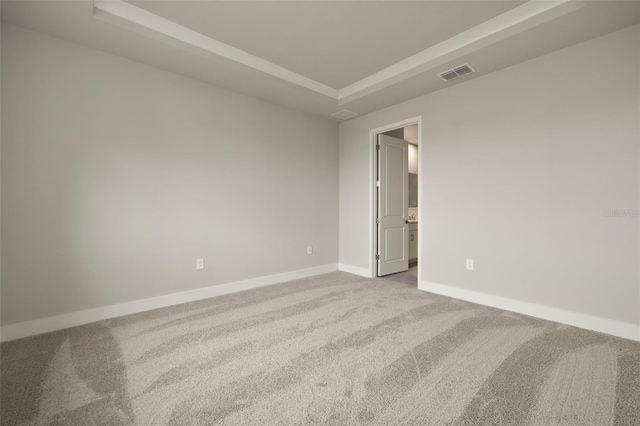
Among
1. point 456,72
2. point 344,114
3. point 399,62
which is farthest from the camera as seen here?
point 344,114

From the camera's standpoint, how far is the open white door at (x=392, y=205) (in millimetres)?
4512

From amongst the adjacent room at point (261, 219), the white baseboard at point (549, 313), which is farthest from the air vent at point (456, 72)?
the white baseboard at point (549, 313)

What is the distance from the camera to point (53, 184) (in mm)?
2480

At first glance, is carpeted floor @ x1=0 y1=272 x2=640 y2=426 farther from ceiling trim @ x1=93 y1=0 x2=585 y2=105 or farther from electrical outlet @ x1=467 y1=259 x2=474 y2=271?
ceiling trim @ x1=93 y1=0 x2=585 y2=105

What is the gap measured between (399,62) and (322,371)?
10.8 feet

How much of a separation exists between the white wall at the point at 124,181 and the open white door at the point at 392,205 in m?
1.56

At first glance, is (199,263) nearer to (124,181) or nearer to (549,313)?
(124,181)

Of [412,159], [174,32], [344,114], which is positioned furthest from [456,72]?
[412,159]

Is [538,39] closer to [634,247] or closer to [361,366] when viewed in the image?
[634,247]

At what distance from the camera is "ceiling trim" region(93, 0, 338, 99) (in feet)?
7.39

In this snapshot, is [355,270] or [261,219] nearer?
[261,219]

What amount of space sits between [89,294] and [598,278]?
4.79 metres

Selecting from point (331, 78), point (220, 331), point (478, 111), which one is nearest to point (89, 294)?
point (220, 331)

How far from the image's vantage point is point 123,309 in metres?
2.81
